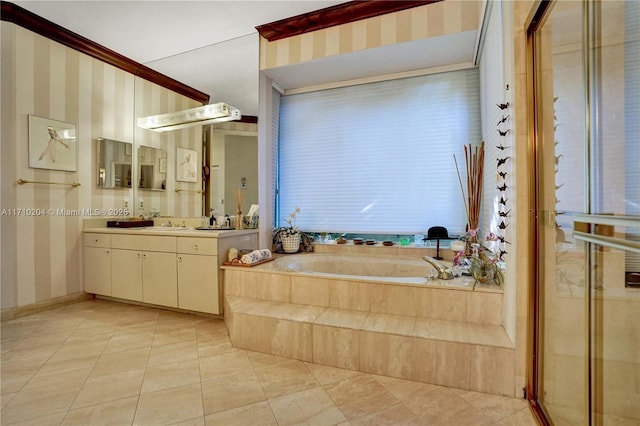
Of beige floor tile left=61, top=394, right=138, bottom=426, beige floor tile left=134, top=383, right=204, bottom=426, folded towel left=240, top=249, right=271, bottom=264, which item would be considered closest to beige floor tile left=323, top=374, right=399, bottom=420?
beige floor tile left=134, top=383, right=204, bottom=426

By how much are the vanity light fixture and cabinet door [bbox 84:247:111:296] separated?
5.06 ft

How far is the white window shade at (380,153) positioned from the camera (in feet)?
9.29

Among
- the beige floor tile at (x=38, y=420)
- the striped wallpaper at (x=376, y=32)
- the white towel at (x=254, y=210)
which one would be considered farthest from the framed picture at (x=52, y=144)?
the beige floor tile at (x=38, y=420)

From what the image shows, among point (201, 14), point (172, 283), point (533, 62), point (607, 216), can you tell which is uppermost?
point (201, 14)

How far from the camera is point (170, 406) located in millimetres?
1473

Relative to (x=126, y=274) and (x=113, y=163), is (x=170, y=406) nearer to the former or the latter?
(x=126, y=274)

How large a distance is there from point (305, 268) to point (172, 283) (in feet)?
4.04

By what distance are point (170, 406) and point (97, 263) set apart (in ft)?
7.65

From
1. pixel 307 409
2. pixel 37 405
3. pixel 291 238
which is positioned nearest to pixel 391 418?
pixel 307 409

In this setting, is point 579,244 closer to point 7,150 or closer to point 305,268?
point 305,268

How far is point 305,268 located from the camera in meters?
2.97

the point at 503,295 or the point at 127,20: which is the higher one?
the point at 127,20

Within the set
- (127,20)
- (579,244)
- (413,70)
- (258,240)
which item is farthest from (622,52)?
(127,20)

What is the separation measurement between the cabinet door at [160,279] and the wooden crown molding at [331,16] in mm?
2341
